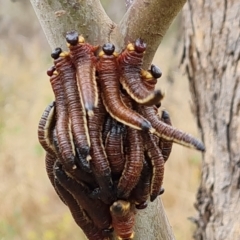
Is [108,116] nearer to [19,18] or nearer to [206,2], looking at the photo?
[206,2]

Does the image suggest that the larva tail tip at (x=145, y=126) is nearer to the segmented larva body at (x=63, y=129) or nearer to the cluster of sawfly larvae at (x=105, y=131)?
the cluster of sawfly larvae at (x=105, y=131)

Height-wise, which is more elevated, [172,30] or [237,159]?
[172,30]

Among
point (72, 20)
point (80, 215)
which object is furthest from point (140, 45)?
point (80, 215)

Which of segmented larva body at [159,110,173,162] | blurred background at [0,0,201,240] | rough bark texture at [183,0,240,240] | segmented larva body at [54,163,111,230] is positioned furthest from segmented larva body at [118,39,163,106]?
blurred background at [0,0,201,240]

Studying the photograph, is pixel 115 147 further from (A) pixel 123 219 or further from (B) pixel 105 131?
(A) pixel 123 219

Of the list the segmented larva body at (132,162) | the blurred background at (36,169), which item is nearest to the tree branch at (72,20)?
the segmented larva body at (132,162)

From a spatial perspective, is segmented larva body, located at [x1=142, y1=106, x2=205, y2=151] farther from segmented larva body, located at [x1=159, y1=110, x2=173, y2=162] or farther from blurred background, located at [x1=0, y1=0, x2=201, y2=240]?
blurred background, located at [x1=0, y1=0, x2=201, y2=240]

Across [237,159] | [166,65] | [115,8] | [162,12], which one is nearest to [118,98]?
[162,12]

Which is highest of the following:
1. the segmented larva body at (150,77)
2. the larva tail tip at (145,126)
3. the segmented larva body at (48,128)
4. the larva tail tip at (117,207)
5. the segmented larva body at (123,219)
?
the segmented larva body at (150,77)
